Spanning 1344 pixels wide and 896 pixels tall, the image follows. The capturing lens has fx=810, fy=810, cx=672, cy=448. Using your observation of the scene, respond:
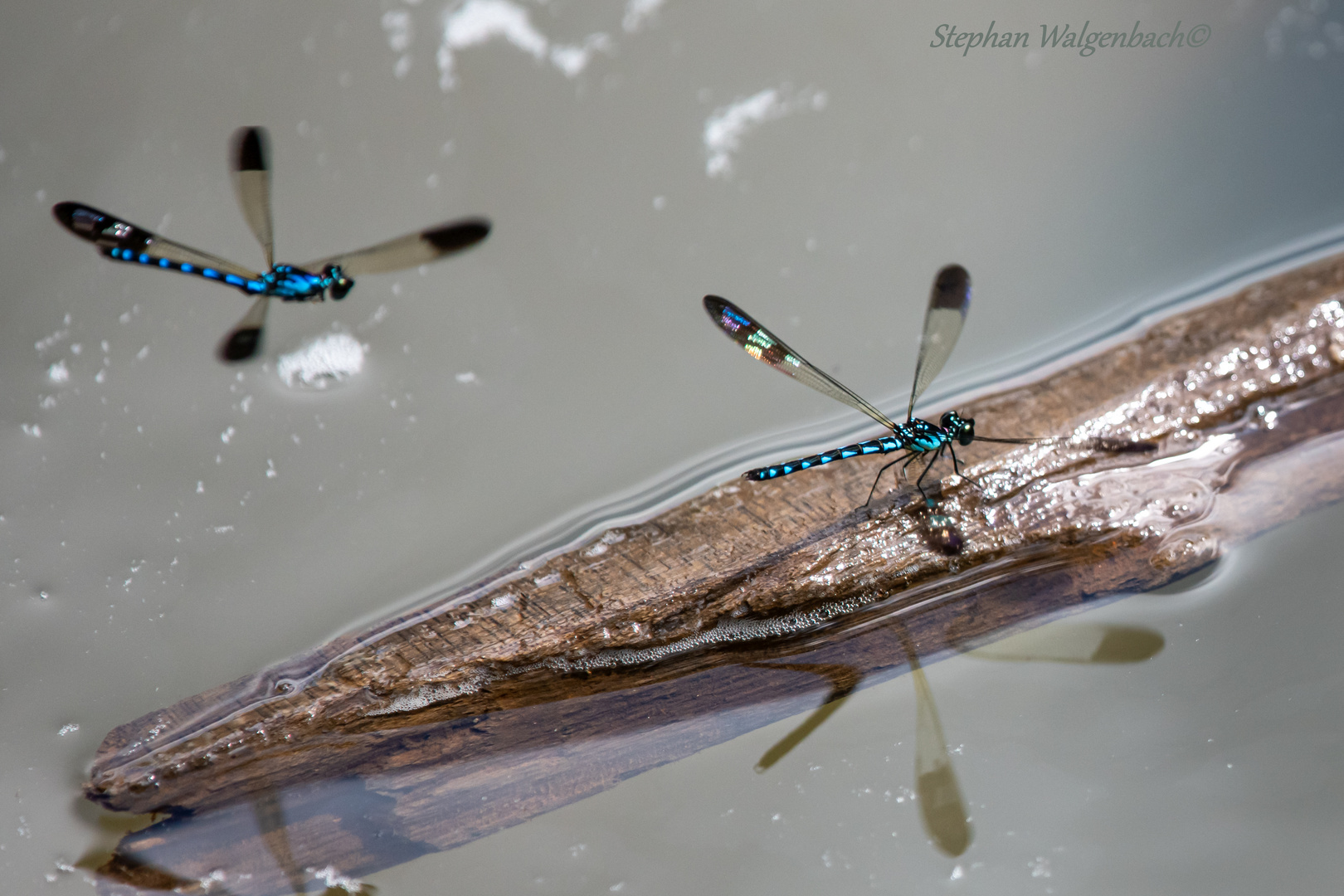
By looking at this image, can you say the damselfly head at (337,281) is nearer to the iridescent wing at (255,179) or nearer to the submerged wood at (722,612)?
the iridescent wing at (255,179)

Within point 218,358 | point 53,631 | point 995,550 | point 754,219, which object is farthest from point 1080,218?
point 53,631

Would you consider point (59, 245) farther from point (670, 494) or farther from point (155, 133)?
point (670, 494)

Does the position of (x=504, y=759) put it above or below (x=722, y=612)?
below

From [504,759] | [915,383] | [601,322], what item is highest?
[601,322]

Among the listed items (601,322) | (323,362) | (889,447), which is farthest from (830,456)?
(323,362)

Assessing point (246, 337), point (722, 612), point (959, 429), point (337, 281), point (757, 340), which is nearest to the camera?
point (722, 612)

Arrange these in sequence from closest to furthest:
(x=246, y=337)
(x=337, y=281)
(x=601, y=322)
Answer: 1. (x=337, y=281)
2. (x=246, y=337)
3. (x=601, y=322)

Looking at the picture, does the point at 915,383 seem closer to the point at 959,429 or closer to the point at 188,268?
the point at 959,429
